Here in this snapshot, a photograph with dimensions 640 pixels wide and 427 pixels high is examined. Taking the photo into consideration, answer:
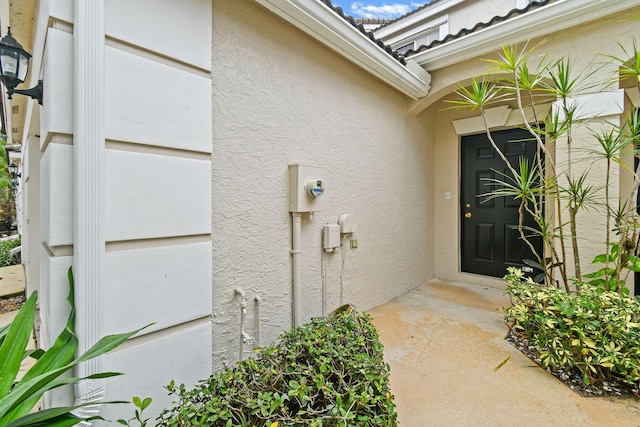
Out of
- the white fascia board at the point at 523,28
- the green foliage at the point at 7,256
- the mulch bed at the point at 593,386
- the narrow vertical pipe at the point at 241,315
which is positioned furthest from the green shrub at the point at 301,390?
the green foliage at the point at 7,256

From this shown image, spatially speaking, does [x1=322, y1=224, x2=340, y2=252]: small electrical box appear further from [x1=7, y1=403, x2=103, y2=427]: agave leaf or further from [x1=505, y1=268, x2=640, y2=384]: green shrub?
[x1=7, y1=403, x2=103, y2=427]: agave leaf

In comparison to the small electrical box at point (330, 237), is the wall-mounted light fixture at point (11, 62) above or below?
above

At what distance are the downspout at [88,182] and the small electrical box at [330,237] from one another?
2.14 m

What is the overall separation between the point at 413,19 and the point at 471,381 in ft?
29.7

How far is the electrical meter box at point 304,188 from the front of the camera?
9.11 ft

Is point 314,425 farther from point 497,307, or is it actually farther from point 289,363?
point 497,307

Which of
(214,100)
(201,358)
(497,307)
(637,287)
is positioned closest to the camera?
(201,358)

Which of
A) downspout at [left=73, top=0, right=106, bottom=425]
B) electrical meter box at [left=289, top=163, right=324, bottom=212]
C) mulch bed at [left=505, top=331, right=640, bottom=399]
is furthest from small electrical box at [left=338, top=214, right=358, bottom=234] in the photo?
downspout at [left=73, top=0, right=106, bottom=425]

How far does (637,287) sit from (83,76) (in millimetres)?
6228

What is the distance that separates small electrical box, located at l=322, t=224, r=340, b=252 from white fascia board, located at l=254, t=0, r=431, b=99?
6.57 feet

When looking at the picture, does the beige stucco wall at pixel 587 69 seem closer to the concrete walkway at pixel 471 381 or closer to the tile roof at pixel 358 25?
the tile roof at pixel 358 25

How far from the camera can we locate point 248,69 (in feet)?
8.03

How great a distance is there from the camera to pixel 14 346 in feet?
4.00

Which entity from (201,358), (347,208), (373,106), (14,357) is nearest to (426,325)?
(347,208)
